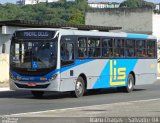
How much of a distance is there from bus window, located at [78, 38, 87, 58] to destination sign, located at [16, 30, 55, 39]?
1719 mm

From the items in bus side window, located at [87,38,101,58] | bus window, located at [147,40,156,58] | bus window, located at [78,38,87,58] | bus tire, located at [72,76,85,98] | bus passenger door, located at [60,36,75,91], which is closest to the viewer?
bus passenger door, located at [60,36,75,91]

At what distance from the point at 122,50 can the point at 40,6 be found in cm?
11882

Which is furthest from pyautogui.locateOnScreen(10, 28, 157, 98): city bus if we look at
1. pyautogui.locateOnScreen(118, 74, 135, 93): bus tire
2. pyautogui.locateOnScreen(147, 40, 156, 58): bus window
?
pyautogui.locateOnScreen(147, 40, 156, 58): bus window

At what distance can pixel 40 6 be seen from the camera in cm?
14438

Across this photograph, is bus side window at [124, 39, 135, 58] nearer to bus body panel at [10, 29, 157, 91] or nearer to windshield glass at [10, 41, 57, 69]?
bus body panel at [10, 29, 157, 91]

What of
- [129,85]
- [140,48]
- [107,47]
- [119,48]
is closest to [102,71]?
[107,47]

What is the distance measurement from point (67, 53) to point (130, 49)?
18.9 ft

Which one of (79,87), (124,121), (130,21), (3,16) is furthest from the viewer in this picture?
(3,16)

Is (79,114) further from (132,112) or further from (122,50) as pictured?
(122,50)

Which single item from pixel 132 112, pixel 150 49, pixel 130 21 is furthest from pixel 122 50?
A: pixel 130 21

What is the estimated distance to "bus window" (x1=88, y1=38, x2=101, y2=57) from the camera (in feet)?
80.2

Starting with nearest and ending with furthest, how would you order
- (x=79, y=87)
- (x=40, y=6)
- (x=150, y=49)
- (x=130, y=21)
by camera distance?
(x=79, y=87)
(x=150, y=49)
(x=130, y=21)
(x=40, y=6)

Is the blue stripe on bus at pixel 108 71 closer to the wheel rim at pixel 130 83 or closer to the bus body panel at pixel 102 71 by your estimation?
the bus body panel at pixel 102 71

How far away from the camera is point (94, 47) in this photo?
2480cm
